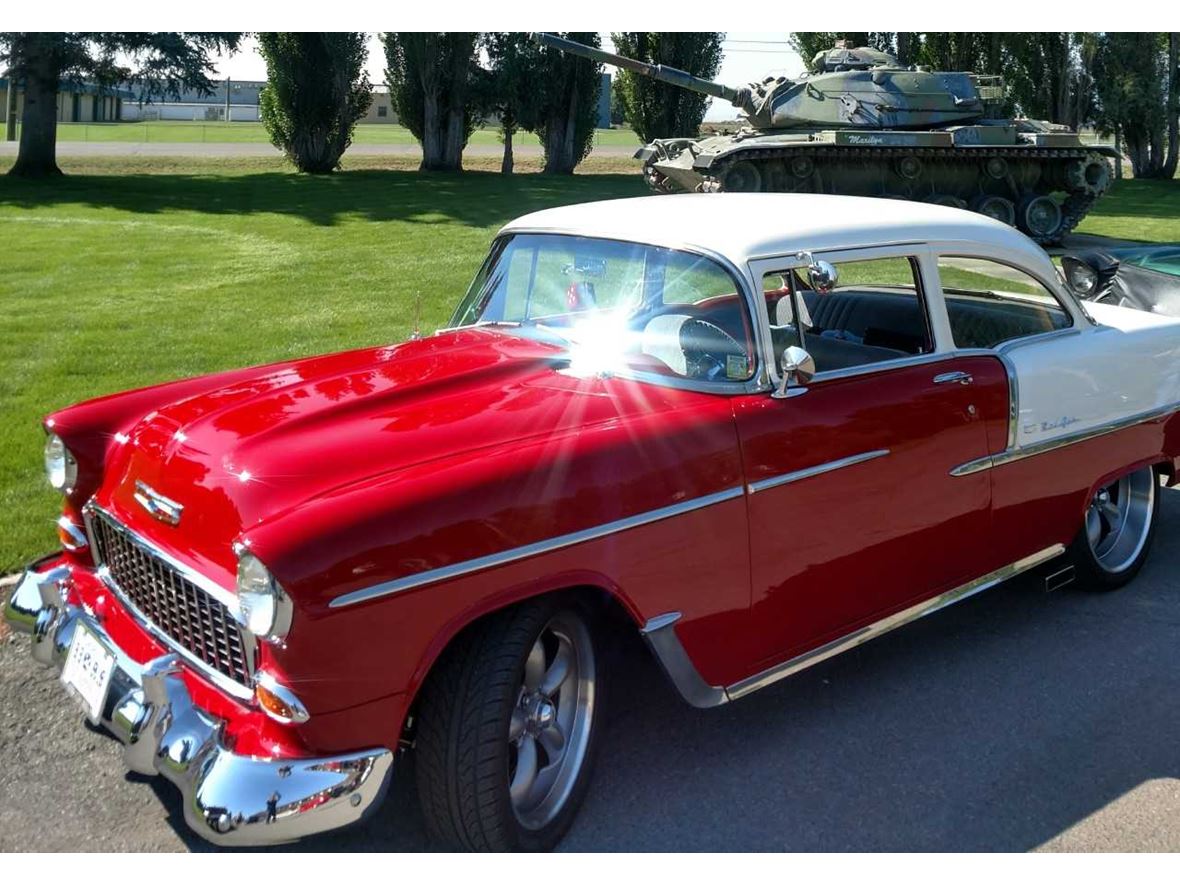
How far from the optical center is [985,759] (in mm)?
3525

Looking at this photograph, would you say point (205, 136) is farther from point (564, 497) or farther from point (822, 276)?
point (564, 497)

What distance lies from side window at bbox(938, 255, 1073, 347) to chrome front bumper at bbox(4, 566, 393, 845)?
2.56m

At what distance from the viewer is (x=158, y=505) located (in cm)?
313

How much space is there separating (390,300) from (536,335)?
7.99 m

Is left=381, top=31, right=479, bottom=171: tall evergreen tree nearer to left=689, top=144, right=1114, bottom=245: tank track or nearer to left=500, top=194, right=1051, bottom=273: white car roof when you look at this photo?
left=689, top=144, right=1114, bottom=245: tank track

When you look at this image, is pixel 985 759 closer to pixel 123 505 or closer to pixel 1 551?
pixel 123 505

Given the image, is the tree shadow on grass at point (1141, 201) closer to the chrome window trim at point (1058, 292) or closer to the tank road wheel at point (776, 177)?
the tank road wheel at point (776, 177)

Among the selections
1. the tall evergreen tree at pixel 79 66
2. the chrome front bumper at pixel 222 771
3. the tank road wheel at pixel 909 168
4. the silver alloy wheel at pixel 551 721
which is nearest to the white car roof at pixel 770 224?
the silver alloy wheel at pixel 551 721

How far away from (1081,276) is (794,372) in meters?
3.73

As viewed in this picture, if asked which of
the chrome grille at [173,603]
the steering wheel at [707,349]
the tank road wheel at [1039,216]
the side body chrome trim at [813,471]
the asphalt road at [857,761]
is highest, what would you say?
the tank road wheel at [1039,216]

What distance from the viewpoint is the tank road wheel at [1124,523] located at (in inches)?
188

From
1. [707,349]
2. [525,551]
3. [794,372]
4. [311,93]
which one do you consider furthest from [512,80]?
[525,551]

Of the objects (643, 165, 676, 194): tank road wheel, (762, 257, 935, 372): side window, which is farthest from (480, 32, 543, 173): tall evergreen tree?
(762, 257, 935, 372): side window

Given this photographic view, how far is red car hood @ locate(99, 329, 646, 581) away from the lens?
296 centimetres
